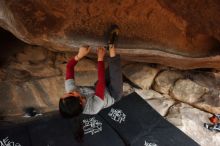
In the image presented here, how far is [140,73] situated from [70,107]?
2610 millimetres

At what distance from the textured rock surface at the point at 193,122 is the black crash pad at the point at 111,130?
19 centimetres

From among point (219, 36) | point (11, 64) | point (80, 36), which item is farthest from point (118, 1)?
point (11, 64)

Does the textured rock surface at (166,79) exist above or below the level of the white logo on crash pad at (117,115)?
above

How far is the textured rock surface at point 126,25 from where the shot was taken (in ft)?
9.58

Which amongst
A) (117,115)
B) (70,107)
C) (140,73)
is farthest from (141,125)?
(70,107)

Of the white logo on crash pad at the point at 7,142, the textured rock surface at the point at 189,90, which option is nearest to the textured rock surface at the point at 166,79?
the textured rock surface at the point at 189,90

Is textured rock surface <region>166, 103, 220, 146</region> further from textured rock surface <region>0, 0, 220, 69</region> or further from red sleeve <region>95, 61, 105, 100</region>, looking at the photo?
red sleeve <region>95, 61, 105, 100</region>

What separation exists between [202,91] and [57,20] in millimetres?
2533

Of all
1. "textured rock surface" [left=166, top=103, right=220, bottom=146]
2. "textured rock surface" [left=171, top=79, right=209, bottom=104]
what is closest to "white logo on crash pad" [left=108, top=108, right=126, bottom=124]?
"textured rock surface" [left=166, top=103, right=220, bottom=146]

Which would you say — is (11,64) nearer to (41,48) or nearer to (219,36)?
(41,48)

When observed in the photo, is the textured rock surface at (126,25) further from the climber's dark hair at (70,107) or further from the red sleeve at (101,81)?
the climber's dark hair at (70,107)

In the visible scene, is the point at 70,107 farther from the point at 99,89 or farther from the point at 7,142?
the point at 7,142

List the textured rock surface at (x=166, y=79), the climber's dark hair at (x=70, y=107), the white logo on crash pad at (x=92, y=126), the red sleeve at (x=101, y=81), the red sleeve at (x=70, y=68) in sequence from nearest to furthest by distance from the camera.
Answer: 1. the climber's dark hair at (x=70, y=107)
2. the red sleeve at (x=101, y=81)
3. the red sleeve at (x=70, y=68)
4. the white logo on crash pad at (x=92, y=126)
5. the textured rock surface at (x=166, y=79)

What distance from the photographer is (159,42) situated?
3.35 meters
